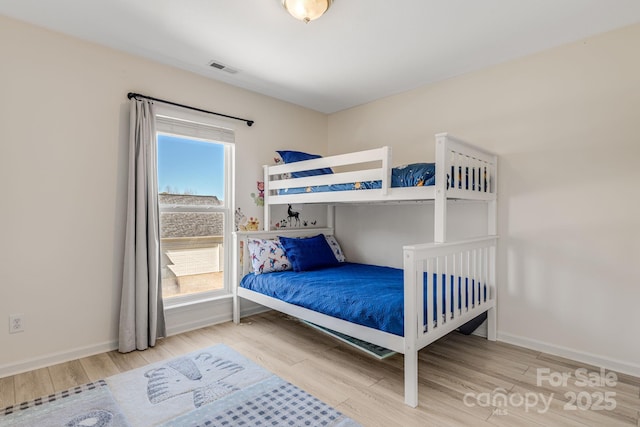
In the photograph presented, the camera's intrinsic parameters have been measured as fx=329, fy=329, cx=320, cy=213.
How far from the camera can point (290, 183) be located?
3.17m

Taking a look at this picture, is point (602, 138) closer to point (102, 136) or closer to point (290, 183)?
point (290, 183)

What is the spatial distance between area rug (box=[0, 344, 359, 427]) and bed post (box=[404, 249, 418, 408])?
39 centimetres

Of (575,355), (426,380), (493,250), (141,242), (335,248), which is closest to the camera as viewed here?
(426,380)

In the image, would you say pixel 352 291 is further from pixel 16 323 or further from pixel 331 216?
pixel 16 323

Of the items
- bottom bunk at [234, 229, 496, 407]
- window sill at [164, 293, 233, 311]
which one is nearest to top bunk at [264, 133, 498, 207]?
bottom bunk at [234, 229, 496, 407]

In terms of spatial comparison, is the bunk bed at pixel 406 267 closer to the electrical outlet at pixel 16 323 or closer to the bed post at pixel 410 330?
the bed post at pixel 410 330

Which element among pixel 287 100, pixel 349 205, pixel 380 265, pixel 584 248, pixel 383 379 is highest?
pixel 287 100

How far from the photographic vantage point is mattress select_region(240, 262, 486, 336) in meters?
2.02

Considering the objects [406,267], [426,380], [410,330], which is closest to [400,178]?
[406,267]

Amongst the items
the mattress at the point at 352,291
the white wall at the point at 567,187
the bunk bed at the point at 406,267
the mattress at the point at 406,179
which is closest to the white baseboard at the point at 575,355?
the white wall at the point at 567,187

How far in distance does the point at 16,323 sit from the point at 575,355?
3.85 m

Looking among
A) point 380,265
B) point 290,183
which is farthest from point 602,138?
point 290,183

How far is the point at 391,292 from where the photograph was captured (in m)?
2.27

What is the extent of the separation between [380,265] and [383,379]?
157 centimetres
